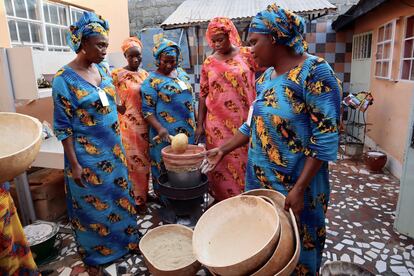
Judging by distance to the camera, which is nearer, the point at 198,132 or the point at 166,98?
the point at 166,98

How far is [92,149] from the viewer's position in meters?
2.24

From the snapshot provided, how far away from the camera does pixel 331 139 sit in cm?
139

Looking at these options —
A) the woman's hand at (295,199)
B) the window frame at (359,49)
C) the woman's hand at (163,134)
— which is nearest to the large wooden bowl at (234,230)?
the woman's hand at (295,199)

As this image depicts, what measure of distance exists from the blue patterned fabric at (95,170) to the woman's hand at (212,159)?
77 centimetres

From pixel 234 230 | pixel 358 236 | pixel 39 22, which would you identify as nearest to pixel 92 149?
pixel 234 230

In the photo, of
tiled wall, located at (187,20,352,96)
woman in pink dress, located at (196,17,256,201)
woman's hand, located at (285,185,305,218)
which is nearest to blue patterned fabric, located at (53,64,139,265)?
woman in pink dress, located at (196,17,256,201)

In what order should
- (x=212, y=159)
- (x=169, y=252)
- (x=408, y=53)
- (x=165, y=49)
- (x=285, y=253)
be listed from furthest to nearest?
(x=408, y=53) → (x=165, y=49) → (x=169, y=252) → (x=212, y=159) → (x=285, y=253)

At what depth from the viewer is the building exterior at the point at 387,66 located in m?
4.30

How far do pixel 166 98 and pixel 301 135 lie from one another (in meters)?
1.87

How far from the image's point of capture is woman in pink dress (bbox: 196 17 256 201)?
2836 millimetres

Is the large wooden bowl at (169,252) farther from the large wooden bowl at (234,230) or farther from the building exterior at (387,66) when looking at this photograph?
the building exterior at (387,66)

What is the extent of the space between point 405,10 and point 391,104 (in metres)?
1.35

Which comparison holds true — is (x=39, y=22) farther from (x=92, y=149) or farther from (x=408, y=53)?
(x=408, y=53)

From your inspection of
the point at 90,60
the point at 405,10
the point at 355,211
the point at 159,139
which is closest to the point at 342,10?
the point at 405,10
